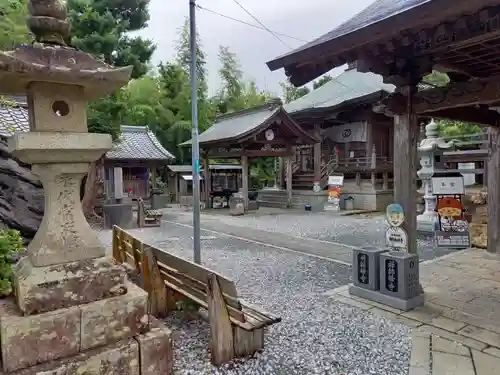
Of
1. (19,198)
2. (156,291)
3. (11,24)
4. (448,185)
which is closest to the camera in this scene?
(156,291)

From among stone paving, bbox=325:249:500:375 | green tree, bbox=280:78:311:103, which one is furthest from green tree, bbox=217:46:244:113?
stone paving, bbox=325:249:500:375

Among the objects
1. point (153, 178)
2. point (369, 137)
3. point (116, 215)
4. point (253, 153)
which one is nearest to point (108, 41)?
point (116, 215)

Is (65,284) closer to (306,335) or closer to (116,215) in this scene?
(306,335)

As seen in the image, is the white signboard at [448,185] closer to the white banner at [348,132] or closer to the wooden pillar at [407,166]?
the wooden pillar at [407,166]

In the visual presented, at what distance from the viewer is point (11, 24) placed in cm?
696

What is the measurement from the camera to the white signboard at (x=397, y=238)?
4.09 metres

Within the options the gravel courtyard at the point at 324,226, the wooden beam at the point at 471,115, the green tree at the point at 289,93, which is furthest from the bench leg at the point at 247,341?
the green tree at the point at 289,93

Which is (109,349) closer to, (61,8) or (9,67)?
(9,67)

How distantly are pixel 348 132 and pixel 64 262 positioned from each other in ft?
48.3

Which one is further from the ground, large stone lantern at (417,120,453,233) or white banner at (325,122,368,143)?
white banner at (325,122,368,143)

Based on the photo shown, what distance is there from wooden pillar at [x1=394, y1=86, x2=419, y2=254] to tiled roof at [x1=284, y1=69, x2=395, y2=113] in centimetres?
957

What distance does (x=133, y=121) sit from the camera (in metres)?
21.8

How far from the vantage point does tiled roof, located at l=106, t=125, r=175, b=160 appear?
43.6 feet

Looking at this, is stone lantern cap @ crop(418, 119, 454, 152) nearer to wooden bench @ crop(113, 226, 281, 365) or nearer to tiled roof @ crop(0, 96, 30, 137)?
wooden bench @ crop(113, 226, 281, 365)
